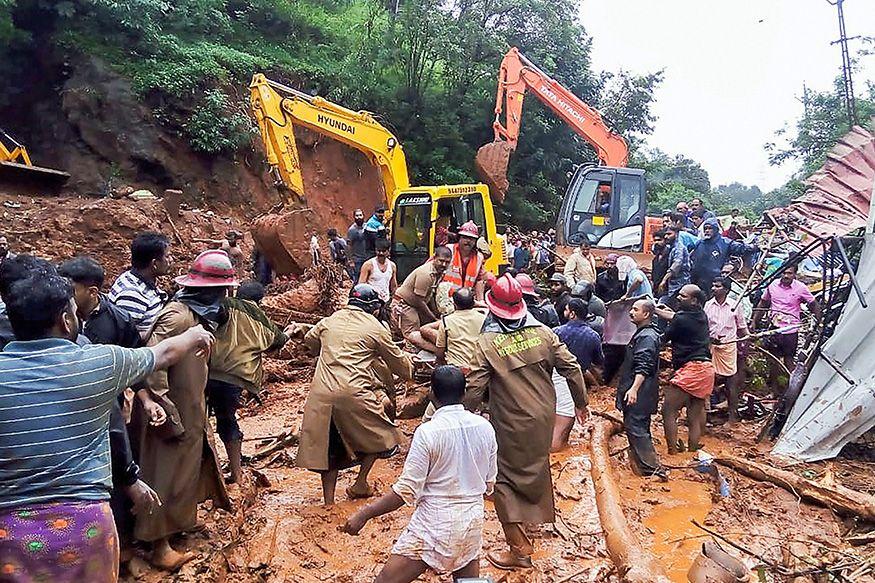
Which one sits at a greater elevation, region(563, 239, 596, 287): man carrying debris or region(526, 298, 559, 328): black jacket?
region(563, 239, 596, 287): man carrying debris

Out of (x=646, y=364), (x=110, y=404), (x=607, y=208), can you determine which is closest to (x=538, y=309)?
(x=646, y=364)

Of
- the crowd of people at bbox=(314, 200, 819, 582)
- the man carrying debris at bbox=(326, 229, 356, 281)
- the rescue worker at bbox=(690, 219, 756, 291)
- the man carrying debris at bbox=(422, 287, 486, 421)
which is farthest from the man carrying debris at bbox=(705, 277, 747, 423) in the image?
the man carrying debris at bbox=(326, 229, 356, 281)

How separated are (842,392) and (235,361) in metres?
5.31

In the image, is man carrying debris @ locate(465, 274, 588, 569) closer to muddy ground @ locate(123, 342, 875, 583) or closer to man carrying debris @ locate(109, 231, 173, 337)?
muddy ground @ locate(123, 342, 875, 583)

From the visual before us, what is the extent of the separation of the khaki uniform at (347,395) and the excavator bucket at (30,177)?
11.3 metres

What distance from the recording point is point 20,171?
13352 millimetres

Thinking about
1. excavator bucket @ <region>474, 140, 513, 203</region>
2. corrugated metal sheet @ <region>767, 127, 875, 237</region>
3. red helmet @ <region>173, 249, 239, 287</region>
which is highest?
excavator bucket @ <region>474, 140, 513, 203</region>

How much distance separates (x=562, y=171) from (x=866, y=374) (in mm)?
16345

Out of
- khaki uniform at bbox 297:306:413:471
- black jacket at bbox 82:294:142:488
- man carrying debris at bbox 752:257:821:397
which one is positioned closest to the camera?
black jacket at bbox 82:294:142:488

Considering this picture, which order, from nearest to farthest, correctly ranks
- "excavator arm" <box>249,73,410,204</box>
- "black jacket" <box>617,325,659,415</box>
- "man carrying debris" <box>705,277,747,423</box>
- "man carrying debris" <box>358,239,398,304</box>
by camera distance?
1. "black jacket" <box>617,325,659,415</box>
2. "man carrying debris" <box>705,277,747,423</box>
3. "man carrying debris" <box>358,239,398,304</box>
4. "excavator arm" <box>249,73,410,204</box>

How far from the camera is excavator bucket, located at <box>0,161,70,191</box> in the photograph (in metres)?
13.1

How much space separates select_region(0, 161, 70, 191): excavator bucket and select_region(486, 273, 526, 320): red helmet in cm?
1241

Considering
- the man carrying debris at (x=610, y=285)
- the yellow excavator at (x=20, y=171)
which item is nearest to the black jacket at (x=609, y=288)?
the man carrying debris at (x=610, y=285)

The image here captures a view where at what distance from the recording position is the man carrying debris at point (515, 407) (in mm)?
4086
